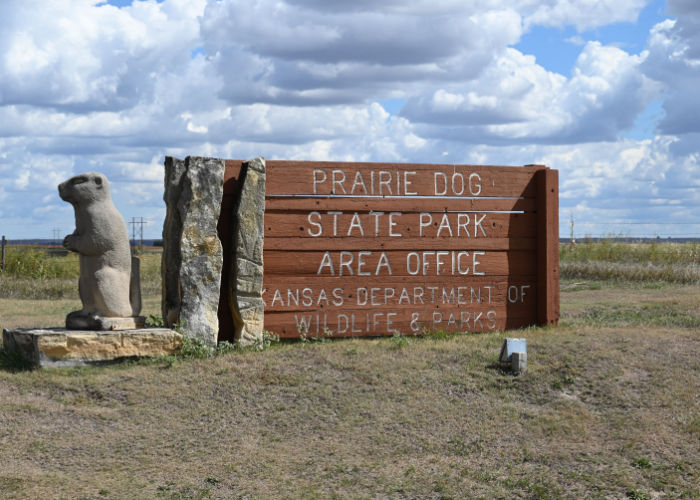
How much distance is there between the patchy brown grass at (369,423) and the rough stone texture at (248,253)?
18.3 inches

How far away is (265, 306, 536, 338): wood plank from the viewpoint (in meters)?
9.83

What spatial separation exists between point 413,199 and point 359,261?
108 cm

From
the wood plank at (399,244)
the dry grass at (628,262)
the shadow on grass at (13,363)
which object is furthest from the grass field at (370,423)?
the dry grass at (628,262)

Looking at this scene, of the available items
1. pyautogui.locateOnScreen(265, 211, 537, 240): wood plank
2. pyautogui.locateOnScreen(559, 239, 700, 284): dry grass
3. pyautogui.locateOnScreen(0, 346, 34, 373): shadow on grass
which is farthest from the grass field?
pyautogui.locateOnScreen(559, 239, 700, 284): dry grass

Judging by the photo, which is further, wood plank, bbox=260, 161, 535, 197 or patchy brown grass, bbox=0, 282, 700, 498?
wood plank, bbox=260, 161, 535, 197

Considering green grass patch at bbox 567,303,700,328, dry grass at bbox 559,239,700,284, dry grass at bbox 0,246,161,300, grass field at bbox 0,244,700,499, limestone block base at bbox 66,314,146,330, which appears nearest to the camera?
grass field at bbox 0,244,700,499

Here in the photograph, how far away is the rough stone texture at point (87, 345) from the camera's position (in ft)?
28.0

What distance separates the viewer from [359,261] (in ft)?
32.9

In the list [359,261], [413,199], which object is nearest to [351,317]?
[359,261]

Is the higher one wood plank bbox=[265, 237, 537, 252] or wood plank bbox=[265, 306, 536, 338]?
wood plank bbox=[265, 237, 537, 252]

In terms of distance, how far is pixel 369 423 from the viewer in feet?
24.1

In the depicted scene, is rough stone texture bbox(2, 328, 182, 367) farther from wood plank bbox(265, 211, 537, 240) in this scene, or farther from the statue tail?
wood plank bbox(265, 211, 537, 240)

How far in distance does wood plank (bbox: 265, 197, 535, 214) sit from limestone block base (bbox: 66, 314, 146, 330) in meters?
2.09

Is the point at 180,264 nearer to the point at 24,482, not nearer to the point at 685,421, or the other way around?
the point at 24,482
